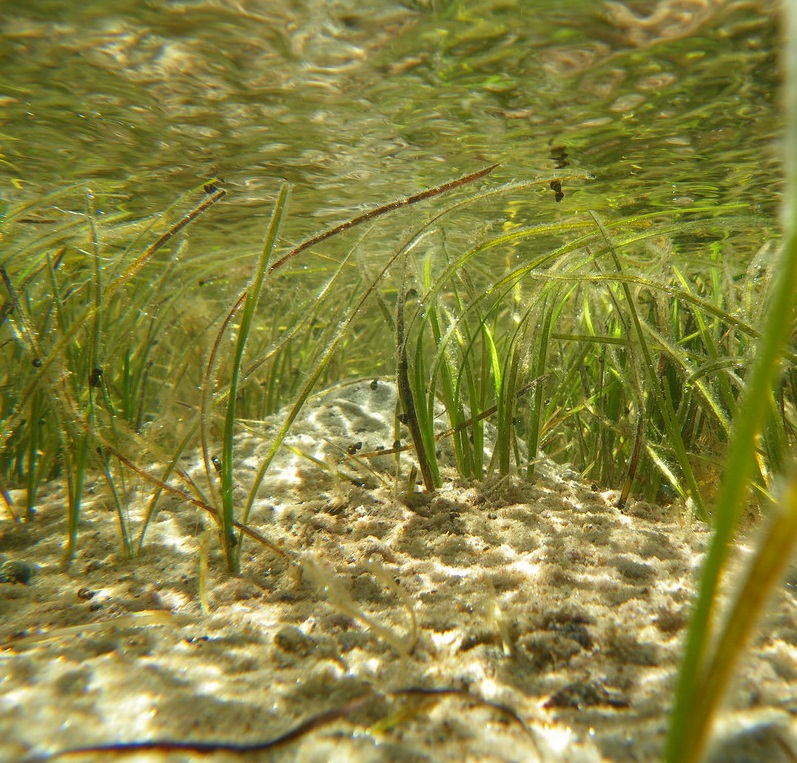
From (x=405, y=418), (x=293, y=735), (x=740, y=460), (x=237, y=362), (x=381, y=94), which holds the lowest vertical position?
(x=293, y=735)

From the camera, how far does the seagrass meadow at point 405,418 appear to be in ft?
5.13

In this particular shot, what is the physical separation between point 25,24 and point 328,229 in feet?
12.1

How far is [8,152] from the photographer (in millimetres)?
6316

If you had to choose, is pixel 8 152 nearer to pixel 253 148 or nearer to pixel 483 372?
pixel 253 148

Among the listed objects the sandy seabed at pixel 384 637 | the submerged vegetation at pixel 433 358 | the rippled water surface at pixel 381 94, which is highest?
the rippled water surface at pixel 381 94

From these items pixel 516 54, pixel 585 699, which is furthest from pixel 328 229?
pixel 516 54

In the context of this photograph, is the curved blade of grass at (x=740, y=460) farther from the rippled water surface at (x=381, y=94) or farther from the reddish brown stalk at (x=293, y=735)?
the rippled water surface at (x=381, y=94)

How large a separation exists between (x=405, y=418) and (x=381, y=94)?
3.74m

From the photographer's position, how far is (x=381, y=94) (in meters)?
5.10

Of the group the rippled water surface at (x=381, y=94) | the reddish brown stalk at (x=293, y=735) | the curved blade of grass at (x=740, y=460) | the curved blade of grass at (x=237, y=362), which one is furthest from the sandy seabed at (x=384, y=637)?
the rippled water surface at (x=381, y=94)

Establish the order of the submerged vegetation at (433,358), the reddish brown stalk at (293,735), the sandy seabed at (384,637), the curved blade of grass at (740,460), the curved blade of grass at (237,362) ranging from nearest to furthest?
the curved blade of grass at (740,460)
the reddish brown stalk at (293,735)
the sandy seabed at (384,637)
the curved blade of grass at (237,362)
the submerged vegetation at (433,358)

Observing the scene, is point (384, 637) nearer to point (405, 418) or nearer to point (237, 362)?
point (237, 362)

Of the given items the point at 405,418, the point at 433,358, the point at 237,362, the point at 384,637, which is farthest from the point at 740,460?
the point at 433,358

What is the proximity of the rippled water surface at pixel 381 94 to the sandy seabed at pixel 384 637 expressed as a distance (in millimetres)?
3892
